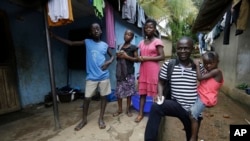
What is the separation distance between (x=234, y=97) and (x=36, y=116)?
568 centimetres

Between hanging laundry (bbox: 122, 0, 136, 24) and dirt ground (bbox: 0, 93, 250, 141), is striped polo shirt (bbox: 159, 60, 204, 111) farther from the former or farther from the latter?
hanging laundry (bbox: 122, 0, 136, 24)

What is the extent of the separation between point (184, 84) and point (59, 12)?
195 centimetres

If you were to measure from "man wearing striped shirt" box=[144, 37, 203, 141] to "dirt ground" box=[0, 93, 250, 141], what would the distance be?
1579mm

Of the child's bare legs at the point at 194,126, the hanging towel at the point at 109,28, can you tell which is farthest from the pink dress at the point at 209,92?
the hanging towel at the point at 109,28

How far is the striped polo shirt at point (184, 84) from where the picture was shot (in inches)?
93.9

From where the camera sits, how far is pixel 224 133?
4.23 m

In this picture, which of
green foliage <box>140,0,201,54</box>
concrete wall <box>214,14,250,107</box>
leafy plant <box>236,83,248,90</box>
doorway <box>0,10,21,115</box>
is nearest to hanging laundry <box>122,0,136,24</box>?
doorway <box>0,10,21,115</box>

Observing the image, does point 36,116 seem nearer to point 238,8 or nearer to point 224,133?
point 224,133

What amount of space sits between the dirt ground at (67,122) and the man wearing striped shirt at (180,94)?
1.58 m

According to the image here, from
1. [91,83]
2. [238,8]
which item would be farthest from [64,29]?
[238,8]

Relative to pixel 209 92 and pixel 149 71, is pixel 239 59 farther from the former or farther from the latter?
pixel 209 92

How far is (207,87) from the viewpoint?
2438mm

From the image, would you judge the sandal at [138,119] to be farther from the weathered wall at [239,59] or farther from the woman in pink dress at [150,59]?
the weathered wall at [239,59]

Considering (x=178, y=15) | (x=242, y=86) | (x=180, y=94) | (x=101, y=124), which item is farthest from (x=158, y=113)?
(x=178, y=15)
